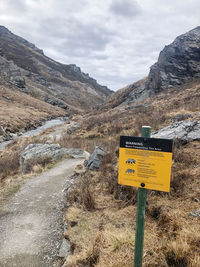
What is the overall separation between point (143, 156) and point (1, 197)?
19.6 ft

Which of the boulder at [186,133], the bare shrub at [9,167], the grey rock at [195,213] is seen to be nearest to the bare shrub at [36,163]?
the bare shrub at [9,167]

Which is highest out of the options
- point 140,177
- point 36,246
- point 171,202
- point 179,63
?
point 179,63

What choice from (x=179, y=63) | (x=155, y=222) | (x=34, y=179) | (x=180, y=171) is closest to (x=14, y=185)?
(x=34, y=179)

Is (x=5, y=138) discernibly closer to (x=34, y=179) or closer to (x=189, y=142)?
(x=34, y=179)

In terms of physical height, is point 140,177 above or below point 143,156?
below

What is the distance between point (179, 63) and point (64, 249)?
32296 mm

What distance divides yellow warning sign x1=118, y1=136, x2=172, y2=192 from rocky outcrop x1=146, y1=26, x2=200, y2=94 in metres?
30.1

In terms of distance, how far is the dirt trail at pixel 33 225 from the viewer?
358 cm

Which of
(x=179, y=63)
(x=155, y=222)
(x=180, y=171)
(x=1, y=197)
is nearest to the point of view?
(x=155, y=222)

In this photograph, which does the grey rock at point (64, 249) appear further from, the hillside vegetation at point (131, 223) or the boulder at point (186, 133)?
the boulder at point (186, 133)

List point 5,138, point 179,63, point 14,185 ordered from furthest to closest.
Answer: point 179,63 < point 5,138 < point 14,185

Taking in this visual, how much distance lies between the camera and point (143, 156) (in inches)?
86.0

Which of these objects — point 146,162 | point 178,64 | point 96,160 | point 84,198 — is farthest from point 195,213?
point 178,64

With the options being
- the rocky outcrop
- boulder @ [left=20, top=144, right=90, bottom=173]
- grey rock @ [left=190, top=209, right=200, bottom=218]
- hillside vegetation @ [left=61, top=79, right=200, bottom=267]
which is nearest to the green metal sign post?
hillside vegetation @ [left=61, top=79, right=200, bottom=267]
